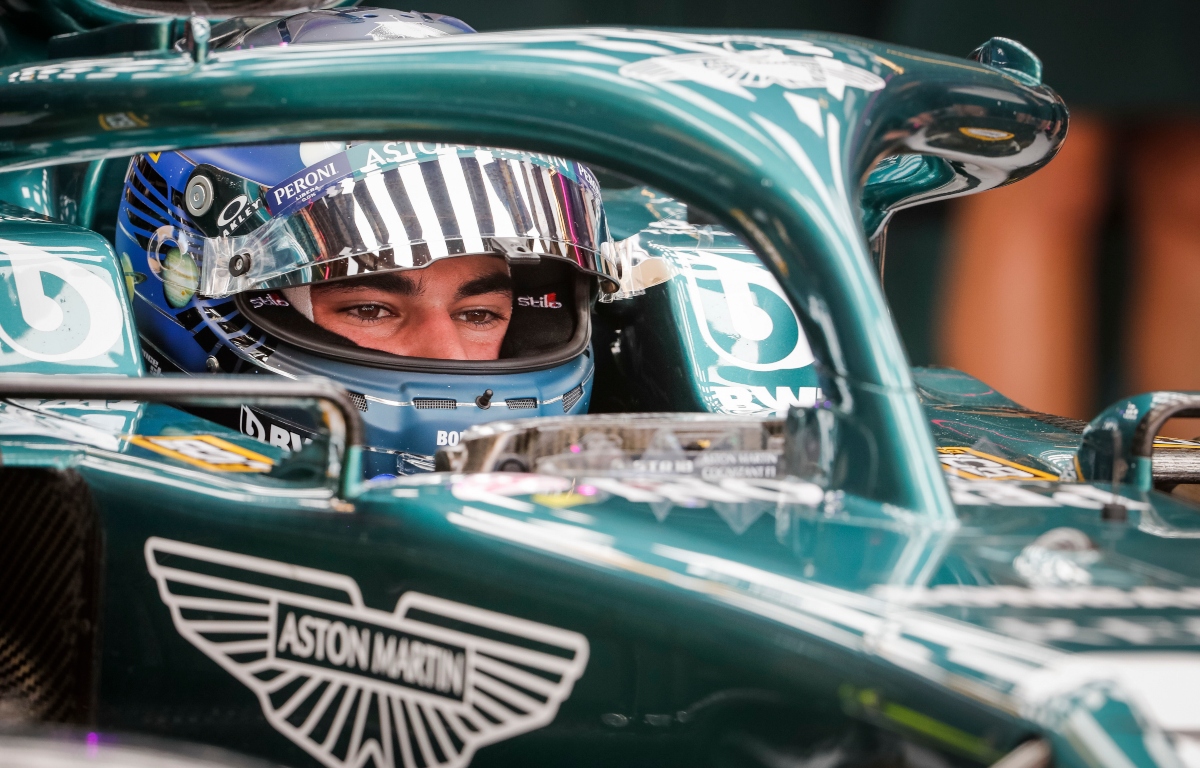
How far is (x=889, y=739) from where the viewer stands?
63cm

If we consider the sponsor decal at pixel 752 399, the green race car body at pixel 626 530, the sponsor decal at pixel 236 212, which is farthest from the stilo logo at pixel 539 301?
the green race car body at pixel 626 530

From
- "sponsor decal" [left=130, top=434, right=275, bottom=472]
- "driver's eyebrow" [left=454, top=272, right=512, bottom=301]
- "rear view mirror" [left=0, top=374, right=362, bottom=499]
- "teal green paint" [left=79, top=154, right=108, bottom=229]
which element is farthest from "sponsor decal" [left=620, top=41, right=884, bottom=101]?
"teal green paint" [left=79, top=154, right=108, bottom=229]

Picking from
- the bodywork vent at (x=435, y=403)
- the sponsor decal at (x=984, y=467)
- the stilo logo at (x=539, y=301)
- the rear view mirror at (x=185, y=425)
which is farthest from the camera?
the stilo logo at (x=539, y=301)

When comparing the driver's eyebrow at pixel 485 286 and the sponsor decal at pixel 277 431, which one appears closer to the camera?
the sponsor decal at pixel 277 431

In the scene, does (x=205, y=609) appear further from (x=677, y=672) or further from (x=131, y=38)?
(x=131, y=38)

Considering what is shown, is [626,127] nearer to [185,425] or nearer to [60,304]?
[185,425]

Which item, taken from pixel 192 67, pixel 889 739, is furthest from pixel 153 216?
pixel 889 739

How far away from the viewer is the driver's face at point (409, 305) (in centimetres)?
148

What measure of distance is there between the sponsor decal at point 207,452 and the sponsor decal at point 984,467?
2.20 feet

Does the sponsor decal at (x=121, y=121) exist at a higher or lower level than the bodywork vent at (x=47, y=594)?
higher

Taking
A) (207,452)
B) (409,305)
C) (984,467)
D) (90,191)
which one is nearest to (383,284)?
(409,305)

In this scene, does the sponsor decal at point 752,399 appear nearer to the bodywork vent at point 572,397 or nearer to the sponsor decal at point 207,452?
the bodywork vent at point 572,397

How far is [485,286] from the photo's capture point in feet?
5.02

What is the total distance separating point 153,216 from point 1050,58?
223 cm
